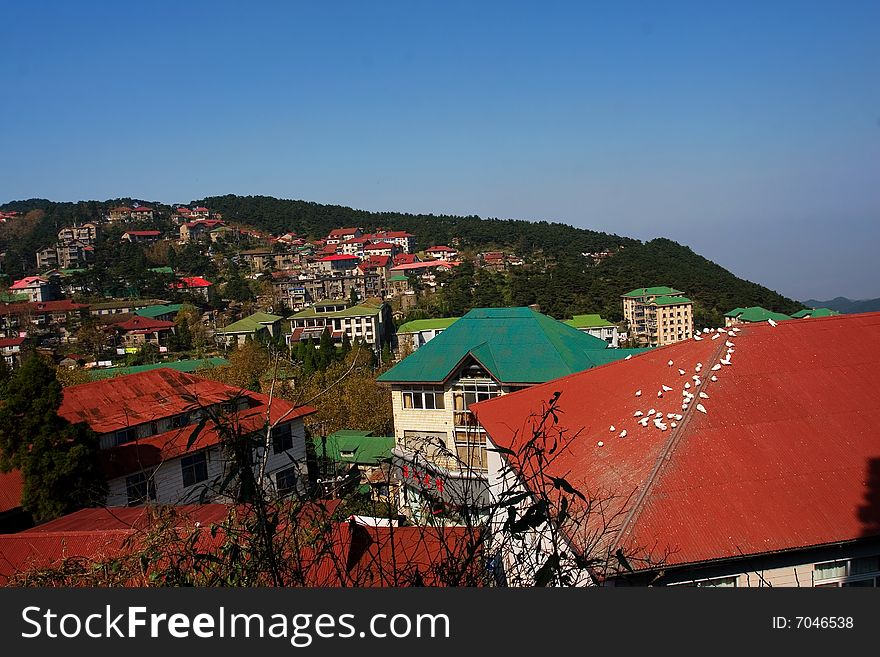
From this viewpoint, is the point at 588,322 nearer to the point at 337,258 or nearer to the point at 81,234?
the point at 337,258

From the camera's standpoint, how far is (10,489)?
380 inches

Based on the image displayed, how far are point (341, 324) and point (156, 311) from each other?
1325 centimetres

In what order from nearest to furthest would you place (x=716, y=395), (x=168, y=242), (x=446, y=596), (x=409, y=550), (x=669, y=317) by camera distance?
(x=446, y=596) → (x=409, y=550) → (x=716, y=395) → (x=669, y=317) → (x=168, y=242)

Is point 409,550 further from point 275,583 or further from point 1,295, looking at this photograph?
point 1,295

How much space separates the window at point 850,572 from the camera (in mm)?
4625

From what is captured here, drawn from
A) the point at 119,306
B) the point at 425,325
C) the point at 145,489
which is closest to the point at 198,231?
the point at 119,306

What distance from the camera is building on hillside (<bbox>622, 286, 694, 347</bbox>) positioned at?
137ft

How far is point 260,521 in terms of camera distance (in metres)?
2.25

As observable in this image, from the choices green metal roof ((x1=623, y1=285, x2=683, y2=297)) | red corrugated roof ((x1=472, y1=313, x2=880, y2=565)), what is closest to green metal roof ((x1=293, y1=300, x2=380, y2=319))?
green metal roof ((x1=623, y1=285, x2=683, y2=297))

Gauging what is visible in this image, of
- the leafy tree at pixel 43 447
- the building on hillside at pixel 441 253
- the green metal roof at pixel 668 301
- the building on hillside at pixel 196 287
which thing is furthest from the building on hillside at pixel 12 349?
the building on hillside at pixel 441 253

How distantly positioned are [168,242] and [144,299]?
849 inches

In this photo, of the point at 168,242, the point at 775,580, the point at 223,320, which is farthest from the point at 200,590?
the point at 168,242

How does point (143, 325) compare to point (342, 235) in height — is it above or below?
below

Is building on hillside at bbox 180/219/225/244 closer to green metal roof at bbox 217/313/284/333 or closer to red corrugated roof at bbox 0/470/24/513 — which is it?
green metal roof at bbox 217/313/284/333
